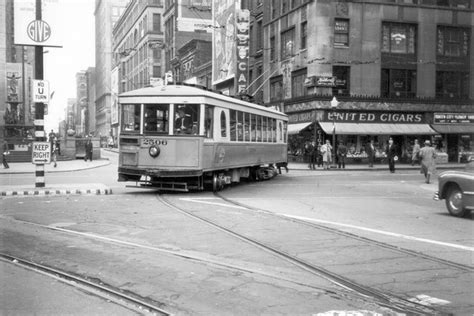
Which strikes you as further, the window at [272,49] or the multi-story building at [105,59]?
the multi-story building at [105,59]

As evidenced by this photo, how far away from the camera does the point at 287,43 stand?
40.9 m

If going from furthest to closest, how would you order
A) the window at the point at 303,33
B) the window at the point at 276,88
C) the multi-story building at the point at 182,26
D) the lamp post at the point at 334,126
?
the multi-story building at the point at 182,26 → the window at the point at 276,88 → the window at the point at 303,33 → the lamp post at the point at 334,126

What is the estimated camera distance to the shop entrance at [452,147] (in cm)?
3941

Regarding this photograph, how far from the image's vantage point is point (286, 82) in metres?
40.5

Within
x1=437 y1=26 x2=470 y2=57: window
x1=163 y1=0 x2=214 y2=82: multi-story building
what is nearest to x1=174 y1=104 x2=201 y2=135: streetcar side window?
x1=437 y1=26 x2=470 y2=57: window

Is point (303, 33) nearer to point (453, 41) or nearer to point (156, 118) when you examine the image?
point (453, 41)

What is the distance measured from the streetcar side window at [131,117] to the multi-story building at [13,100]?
72.9 feet

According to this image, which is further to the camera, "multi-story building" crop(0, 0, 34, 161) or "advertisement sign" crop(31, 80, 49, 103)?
"multi-story building" crop(0, 0, 34, 161)

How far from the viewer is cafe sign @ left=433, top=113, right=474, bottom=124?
3838 cm

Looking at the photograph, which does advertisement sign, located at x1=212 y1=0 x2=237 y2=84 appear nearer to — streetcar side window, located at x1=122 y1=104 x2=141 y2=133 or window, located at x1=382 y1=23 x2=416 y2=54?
window, located at x1=382 y1=23 x2=416 y2=54

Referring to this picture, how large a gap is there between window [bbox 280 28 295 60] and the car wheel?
91.1 ft

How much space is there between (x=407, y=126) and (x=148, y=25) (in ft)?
218

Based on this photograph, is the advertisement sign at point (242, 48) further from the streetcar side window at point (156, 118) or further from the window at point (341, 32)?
the streetcar side window at point (156, 118)

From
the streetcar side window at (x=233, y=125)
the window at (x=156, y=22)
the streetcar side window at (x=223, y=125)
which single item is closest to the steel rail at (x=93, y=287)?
the streetcar side window at (x=223, y=125)
